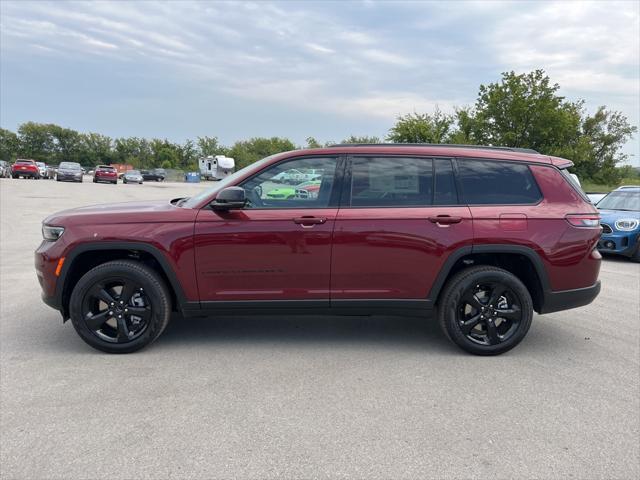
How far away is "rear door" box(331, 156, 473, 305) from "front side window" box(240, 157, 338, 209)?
19 centimetres

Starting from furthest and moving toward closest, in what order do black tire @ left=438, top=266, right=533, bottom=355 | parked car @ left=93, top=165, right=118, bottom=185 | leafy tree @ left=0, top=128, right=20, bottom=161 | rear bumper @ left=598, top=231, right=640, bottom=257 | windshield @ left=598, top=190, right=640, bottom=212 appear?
1. leafy tree @ left=0, top=128, right=20, bottom=161
2. parked car @ left=93, top=165, right=118, bottom=185
3. windshield @ left=598, top=190, right=640, bottom=212
4. rear bumper @ left=598, top=231, right=640, bottom=257
5. black tire @ left=438, top=266, right=533, bottom=355

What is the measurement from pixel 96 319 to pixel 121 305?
9.1 inches

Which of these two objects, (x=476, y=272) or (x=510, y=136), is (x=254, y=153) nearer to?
(x=510, y=136)

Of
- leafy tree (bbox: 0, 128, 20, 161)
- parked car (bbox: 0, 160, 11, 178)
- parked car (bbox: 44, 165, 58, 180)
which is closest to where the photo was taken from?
parked car (bbox: 0, 160, 11, 178)

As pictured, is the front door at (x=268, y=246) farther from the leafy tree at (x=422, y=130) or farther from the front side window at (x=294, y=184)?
the leafy tree at (x=422, y=130)

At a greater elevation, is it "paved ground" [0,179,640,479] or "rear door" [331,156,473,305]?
"rear door" [331,156,473,305]

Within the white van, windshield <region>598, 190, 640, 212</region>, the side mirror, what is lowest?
windshield <region>598, 190, 640, 212</region>

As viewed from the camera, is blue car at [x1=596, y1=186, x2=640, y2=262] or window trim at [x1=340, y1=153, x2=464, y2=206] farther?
blue car at [x1=596, y1=186, x2=640, y2=262]

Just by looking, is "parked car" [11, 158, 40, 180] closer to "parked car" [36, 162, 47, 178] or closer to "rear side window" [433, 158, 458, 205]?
"parked car" [36, 162, 47, 178]

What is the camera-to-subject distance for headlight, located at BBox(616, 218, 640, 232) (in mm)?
8969

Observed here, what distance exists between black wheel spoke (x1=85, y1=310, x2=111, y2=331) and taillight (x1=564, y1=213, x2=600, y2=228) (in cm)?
400

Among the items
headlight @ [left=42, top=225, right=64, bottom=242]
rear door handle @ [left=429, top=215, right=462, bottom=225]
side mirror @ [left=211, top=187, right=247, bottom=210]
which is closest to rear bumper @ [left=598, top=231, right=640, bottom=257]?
rear door handle @ [left=429, top=215, right=462, bottom=225]

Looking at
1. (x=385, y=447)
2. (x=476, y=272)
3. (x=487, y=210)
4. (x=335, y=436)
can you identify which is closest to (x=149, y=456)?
A: (x=335, y=436)

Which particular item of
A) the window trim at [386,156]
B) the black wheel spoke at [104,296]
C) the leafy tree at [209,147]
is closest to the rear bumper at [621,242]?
the window trim at [386,156]
